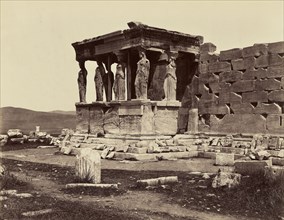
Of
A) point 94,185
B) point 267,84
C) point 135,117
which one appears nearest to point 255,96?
point 267,84

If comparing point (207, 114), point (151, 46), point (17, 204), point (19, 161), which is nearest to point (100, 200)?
point (17, 204)

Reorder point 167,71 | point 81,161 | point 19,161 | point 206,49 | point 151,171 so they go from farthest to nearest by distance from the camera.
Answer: point 206,49 → point 167,71 → point 19,161 → point 151,171 → point 81,161

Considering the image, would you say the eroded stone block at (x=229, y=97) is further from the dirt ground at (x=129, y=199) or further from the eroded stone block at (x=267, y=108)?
the dirt ground at (x=129, y=199)

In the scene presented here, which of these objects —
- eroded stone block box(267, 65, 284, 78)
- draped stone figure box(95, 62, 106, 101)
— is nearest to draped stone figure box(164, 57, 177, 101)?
draped stone figure box(95, 62, 106, 101)

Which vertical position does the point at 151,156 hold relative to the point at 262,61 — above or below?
below

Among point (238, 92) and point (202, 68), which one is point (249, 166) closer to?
point (238, 92)

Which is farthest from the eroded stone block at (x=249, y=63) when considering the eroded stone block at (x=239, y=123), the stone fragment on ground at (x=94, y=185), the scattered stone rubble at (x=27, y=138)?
the scattered stone rubble at (x=27, y=138)

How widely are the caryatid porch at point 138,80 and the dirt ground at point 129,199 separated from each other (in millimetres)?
3389

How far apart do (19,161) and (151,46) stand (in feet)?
18.1

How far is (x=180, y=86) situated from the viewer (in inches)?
648

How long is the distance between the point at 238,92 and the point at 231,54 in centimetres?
133

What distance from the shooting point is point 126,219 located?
5805 mm

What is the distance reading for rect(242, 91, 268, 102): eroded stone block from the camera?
1375 cm

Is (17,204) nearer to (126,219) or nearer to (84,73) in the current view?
(126,219)
